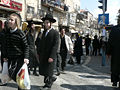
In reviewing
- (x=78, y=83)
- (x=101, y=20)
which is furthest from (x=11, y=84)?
(x=101, y=20)

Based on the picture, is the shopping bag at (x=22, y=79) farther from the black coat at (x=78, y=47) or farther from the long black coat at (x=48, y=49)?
the black coat at (x=78, y=47)

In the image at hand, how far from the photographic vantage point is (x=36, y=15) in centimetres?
3259

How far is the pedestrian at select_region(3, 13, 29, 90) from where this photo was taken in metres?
3.59

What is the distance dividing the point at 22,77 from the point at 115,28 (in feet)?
9.37

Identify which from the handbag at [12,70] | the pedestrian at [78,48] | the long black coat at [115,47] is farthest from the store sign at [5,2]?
the handbag at [12,70]

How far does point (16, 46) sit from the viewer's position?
3.64 metres

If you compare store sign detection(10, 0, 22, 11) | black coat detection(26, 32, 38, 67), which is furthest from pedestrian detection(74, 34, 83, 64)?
store sign detection(10, 0, 22, 11)

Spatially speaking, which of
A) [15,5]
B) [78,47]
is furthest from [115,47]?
[15,5]

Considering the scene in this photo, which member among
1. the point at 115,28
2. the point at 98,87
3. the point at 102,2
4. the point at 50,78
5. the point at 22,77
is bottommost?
the point at 98,87

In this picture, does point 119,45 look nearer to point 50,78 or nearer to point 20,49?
point 50,78

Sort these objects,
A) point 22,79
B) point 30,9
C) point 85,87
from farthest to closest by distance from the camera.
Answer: point 30,9 → point 85,87 → point 22,79

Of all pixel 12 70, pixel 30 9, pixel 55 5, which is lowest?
pixel 12 70

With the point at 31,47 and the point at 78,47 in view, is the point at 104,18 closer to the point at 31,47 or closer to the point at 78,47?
the point at 78,47

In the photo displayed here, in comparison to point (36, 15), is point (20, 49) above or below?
below
